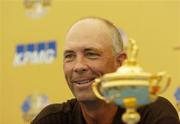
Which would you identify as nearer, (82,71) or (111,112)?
(82,71)

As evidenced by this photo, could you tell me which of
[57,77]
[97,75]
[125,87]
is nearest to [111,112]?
[97,75]

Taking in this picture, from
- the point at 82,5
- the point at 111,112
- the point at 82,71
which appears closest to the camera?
the point at 82,71

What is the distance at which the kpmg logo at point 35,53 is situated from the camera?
2.27 m

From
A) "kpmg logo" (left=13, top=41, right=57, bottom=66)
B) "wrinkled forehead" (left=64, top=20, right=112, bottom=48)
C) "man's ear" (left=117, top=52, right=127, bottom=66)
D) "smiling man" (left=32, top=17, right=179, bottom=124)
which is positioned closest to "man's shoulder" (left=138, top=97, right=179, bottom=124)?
"smiling man" (left=32, top=17, right=179, bottom=124)

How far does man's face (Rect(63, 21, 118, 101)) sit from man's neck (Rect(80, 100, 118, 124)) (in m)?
0.10

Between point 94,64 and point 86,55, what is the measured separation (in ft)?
0.15

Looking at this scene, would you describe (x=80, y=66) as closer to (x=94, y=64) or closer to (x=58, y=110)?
(x=94, y=64)

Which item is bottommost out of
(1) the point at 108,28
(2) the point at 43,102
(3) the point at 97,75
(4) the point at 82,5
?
(2) the point at 43,102

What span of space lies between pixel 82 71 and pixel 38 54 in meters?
1.25

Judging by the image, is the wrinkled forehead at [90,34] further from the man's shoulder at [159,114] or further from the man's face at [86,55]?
the man's shoulder at [159,114]

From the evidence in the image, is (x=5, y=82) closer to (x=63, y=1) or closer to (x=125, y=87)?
(x=63, y=1)

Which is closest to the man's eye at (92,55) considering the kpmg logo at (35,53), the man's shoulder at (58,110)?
the man's shoulder at (58,110)

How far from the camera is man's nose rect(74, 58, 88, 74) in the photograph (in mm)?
1060

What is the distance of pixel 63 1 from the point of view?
7.49ft
